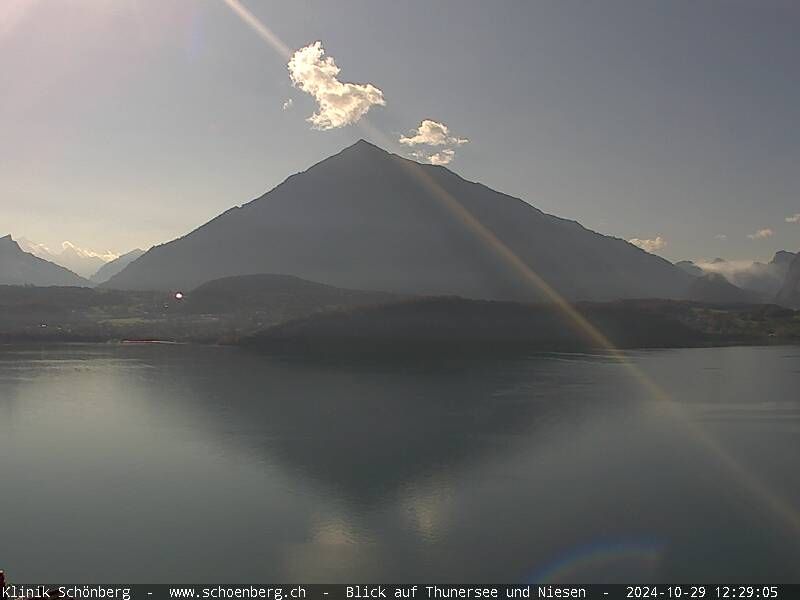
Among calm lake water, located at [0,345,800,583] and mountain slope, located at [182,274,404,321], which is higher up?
mountain slope, located at [182,274,404,321]

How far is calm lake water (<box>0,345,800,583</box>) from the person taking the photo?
1725cm

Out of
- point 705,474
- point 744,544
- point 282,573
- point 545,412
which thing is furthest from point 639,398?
point 282,573

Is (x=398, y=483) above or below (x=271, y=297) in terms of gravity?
below

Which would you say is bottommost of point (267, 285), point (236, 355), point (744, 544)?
point (744, 544)

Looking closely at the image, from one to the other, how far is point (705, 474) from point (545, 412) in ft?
45.8

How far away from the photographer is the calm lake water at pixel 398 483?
1725cm

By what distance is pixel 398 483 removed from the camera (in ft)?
81.4

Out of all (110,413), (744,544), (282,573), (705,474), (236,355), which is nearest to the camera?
(282,573)

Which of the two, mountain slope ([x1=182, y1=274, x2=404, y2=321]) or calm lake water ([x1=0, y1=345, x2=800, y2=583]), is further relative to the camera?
mountain slope ([x1=182, y1=274, x2=404, y2=321])

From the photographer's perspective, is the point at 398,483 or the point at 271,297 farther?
the point at 271,297

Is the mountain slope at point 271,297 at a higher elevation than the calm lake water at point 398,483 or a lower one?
higher

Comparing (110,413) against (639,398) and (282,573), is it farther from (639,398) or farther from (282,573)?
(639,398)

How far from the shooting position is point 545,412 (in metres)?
40.2

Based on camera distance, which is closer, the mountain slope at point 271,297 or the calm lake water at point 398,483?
the calm lake water at point 398,483
